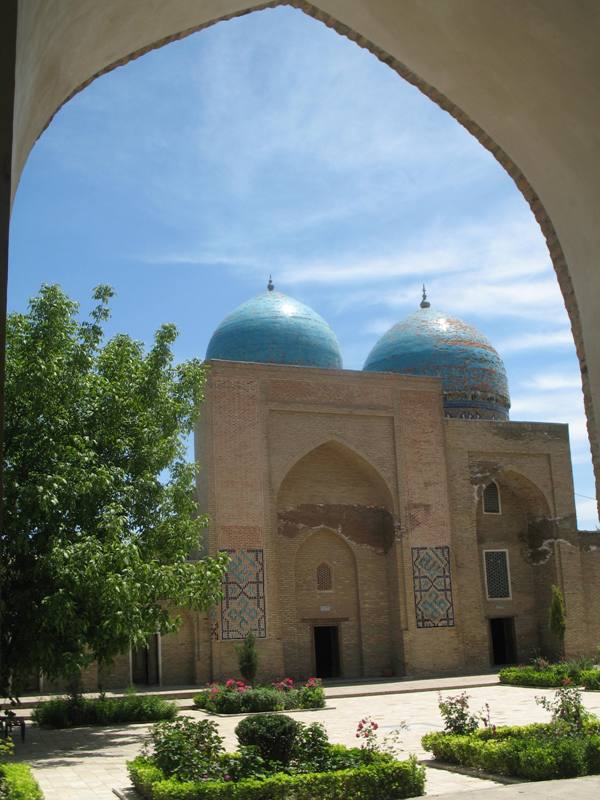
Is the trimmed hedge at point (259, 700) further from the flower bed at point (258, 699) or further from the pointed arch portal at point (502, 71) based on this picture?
the pointed arch portal at point (502, 71)

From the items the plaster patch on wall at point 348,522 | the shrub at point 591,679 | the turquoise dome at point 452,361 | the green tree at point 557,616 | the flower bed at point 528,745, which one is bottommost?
the shrub at point 591,679

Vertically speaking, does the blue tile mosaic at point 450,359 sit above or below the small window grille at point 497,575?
above

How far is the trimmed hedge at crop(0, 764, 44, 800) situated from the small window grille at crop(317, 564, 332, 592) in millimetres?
12395

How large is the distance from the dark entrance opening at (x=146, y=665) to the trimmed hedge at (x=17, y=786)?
10.3 meters

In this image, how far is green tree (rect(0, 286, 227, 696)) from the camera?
32.6 feet

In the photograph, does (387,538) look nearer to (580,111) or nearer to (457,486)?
(457,486)

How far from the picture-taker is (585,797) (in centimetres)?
664

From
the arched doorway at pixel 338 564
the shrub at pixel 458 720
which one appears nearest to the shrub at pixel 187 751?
the shrub at pixel 458 720

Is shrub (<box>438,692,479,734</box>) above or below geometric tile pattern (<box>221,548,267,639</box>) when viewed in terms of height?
below

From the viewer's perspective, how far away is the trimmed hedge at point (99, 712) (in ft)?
42.6

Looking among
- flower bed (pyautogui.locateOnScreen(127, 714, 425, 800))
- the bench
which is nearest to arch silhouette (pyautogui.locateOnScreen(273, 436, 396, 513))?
the bench

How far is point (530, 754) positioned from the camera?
775 centimetres

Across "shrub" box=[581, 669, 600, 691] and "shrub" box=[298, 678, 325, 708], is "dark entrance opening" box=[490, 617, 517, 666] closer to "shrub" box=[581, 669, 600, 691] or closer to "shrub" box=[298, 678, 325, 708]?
"shrub" box=[581, 669, 600, 691]

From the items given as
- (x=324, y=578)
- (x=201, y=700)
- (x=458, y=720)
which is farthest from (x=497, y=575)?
(x=458, y=720)
